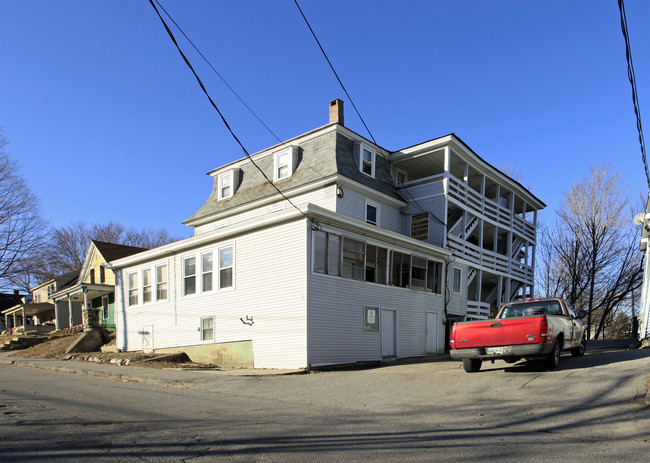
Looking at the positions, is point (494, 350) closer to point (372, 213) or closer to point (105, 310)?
point (372, 213)

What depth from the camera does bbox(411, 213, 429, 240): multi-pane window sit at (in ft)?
75.9

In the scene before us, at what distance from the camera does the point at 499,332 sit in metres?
11.0

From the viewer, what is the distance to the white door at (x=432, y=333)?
20688mm

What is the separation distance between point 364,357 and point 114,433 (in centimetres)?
A: 1174

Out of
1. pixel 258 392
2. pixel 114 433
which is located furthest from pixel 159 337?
pixel 114 433

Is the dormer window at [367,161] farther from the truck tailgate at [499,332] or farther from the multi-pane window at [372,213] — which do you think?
the truck tailgate at [499,332]

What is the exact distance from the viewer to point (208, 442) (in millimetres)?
5902

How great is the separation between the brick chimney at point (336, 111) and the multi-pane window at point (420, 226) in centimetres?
581

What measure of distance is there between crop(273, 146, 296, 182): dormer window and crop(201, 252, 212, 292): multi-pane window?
19.3ft

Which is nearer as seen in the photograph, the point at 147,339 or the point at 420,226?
the point at 147,339

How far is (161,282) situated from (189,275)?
2211 millimetres

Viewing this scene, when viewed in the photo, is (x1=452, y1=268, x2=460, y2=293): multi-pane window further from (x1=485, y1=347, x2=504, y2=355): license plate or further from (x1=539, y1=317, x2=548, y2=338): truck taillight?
(x1=539, y1=317, x2=548, y2=338): truck taillight

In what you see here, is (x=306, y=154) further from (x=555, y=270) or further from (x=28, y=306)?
(x=28, y=306)

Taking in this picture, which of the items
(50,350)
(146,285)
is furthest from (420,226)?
(50,350)
